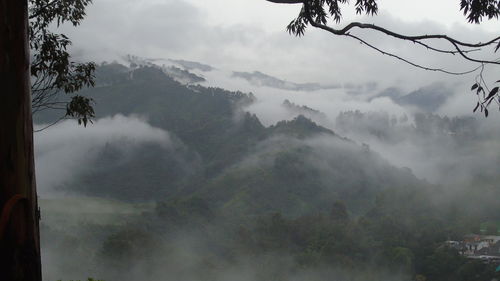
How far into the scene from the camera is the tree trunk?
1595 mm

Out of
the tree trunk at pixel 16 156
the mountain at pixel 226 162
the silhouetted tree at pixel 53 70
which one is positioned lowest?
the tree trunk at pixel 16 156

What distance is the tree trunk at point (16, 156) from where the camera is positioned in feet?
5.23

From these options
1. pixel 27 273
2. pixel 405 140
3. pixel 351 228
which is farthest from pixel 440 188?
pixel 405 140

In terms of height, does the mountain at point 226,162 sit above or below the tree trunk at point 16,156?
above

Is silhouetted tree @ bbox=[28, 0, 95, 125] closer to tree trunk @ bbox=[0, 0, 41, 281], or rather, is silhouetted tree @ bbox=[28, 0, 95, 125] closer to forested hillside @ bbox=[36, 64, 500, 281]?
tree trunk @ bbox=[0, 0, 41, 281]

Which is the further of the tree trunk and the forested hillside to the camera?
the forested hillside

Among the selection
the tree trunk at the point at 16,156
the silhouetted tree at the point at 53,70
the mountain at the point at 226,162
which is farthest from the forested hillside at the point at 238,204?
the tree trunk at the point at 16,156

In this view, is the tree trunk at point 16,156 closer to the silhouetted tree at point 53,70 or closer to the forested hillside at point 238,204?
the silhouetted tree at point 53,70

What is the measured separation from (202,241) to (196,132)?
1212 inches

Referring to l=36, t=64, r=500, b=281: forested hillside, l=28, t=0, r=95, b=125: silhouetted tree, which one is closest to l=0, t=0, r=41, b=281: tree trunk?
l=28, t=0, r=95, b=125: silhouetted tree

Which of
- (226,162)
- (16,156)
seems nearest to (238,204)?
(226,162)

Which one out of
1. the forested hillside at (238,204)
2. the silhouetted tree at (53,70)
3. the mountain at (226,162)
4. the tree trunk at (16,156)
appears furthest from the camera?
the mountain at (226,162)

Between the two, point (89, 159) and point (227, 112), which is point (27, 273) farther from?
point (227, 112)

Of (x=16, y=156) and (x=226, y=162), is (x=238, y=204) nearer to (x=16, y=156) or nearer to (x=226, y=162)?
(x=226, y=162)
